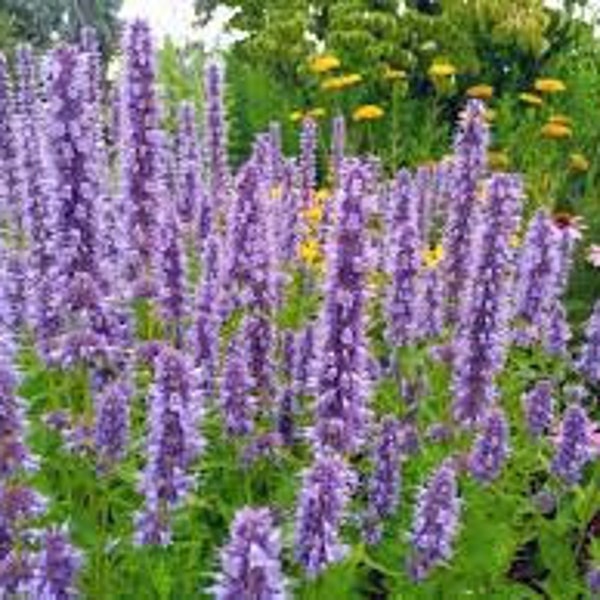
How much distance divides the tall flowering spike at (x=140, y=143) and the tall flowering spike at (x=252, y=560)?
2.00 meters

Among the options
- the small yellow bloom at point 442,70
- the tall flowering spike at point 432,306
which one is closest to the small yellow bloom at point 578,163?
the small yellow bloom at point 442,70

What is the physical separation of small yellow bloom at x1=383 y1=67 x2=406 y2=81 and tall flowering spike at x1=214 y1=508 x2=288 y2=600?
11642mm

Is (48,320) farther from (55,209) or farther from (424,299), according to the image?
(424,299)

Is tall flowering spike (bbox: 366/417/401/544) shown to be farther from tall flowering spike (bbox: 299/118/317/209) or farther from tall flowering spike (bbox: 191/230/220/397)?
tall flowering spike (bbox: 299/118/317/209)

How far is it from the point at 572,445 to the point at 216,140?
302 centimetres

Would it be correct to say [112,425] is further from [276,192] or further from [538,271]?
[276,192]

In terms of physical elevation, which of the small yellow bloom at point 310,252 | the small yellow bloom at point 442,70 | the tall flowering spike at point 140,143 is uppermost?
the tall flowering spike at point 140,143

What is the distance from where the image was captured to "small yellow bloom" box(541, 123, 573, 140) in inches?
516

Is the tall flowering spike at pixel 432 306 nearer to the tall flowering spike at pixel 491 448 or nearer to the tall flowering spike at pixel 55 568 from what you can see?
the tall flowering spike at pixel 491 448

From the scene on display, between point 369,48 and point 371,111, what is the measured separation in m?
2.25

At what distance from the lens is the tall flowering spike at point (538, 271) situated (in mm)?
5684

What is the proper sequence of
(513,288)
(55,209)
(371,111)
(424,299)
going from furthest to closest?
(371,111) → (513,288) → (424,299) → (55,209)

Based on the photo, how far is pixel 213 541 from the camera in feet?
17.0

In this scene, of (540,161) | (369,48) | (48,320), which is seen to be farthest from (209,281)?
(369,48)
